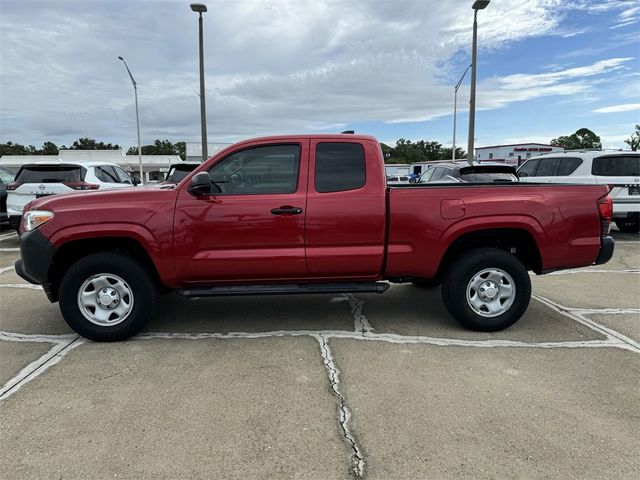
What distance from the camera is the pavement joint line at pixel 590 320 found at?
14.5 ft

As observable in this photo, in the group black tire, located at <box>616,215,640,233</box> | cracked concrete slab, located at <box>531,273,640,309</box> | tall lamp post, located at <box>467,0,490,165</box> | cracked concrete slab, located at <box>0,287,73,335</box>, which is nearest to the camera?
cracked concrete slab, located at <box>0,287,73,335</box>

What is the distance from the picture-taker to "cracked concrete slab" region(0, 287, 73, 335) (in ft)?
15.9

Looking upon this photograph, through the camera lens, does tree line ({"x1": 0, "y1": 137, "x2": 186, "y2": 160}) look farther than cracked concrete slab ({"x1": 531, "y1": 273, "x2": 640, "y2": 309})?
Yes

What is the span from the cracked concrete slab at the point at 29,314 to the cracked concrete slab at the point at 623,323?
17.8 ft

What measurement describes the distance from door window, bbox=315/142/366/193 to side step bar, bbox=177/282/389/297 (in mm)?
901

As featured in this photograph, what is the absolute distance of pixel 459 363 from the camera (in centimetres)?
392

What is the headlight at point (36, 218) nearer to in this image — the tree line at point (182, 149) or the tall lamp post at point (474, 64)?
the tall lamp post at point (474, 64)

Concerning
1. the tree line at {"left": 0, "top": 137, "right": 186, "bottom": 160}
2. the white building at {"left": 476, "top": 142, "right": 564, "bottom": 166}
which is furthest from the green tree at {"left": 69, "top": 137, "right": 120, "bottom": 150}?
the white building at {"left": 476, "top": 142, "right": 564, "bottom": 166}

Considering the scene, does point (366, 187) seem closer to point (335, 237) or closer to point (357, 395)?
point (335, 237)

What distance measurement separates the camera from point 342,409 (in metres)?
3.21

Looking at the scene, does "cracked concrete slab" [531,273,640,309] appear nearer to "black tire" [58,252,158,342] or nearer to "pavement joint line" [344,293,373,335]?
"pavement joint line" [344,293,373,335]

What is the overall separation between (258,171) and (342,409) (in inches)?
Result: 89.5

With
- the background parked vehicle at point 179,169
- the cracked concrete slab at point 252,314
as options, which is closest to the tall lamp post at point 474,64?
the background parked vehicle at point 179,169

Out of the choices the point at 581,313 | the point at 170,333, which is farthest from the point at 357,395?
the point at 581,313
